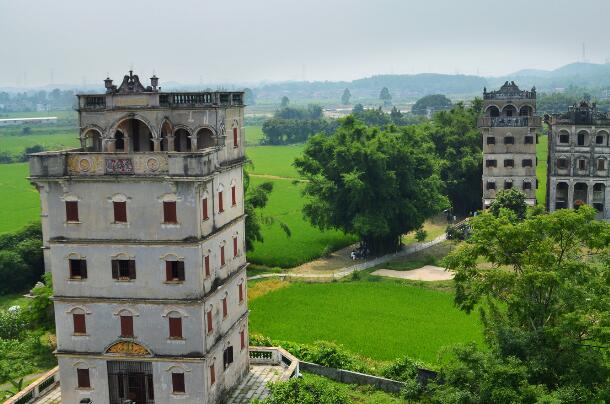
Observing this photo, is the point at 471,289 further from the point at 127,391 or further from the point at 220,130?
the point at 127,391

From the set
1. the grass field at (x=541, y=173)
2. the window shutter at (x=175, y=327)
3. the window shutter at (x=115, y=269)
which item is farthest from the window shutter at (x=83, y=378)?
the grass field at (x=541, y=173)

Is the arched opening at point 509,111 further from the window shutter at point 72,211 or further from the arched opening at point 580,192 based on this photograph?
the window shutter at point 72,211

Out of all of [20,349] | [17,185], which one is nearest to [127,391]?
[20,349]

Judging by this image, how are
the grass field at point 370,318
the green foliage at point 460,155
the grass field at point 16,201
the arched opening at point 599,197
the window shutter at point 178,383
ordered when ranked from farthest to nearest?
the grass field at point 16,201, the green foliage at point 460,155, the arched opening at point 599,197, the grass field at point 370,318, the window shutter at point 178,383

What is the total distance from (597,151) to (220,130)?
1782 inches

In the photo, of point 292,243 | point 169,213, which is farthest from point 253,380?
point 292,243

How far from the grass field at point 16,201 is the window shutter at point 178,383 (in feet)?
156

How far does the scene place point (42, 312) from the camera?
39.0m

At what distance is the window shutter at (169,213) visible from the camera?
28812mm

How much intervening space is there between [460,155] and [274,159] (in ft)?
201

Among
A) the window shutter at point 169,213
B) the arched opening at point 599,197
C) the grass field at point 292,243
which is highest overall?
the window shutter at point 169,213

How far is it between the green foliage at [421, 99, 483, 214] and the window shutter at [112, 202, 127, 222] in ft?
161

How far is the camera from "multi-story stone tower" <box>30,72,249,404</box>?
28.8 metres

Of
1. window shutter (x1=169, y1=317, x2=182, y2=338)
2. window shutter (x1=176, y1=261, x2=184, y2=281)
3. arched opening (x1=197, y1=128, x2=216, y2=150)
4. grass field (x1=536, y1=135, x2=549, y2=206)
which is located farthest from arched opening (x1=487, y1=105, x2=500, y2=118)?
window shutter (x1=169, y1=317, x2=182, y2=338)
